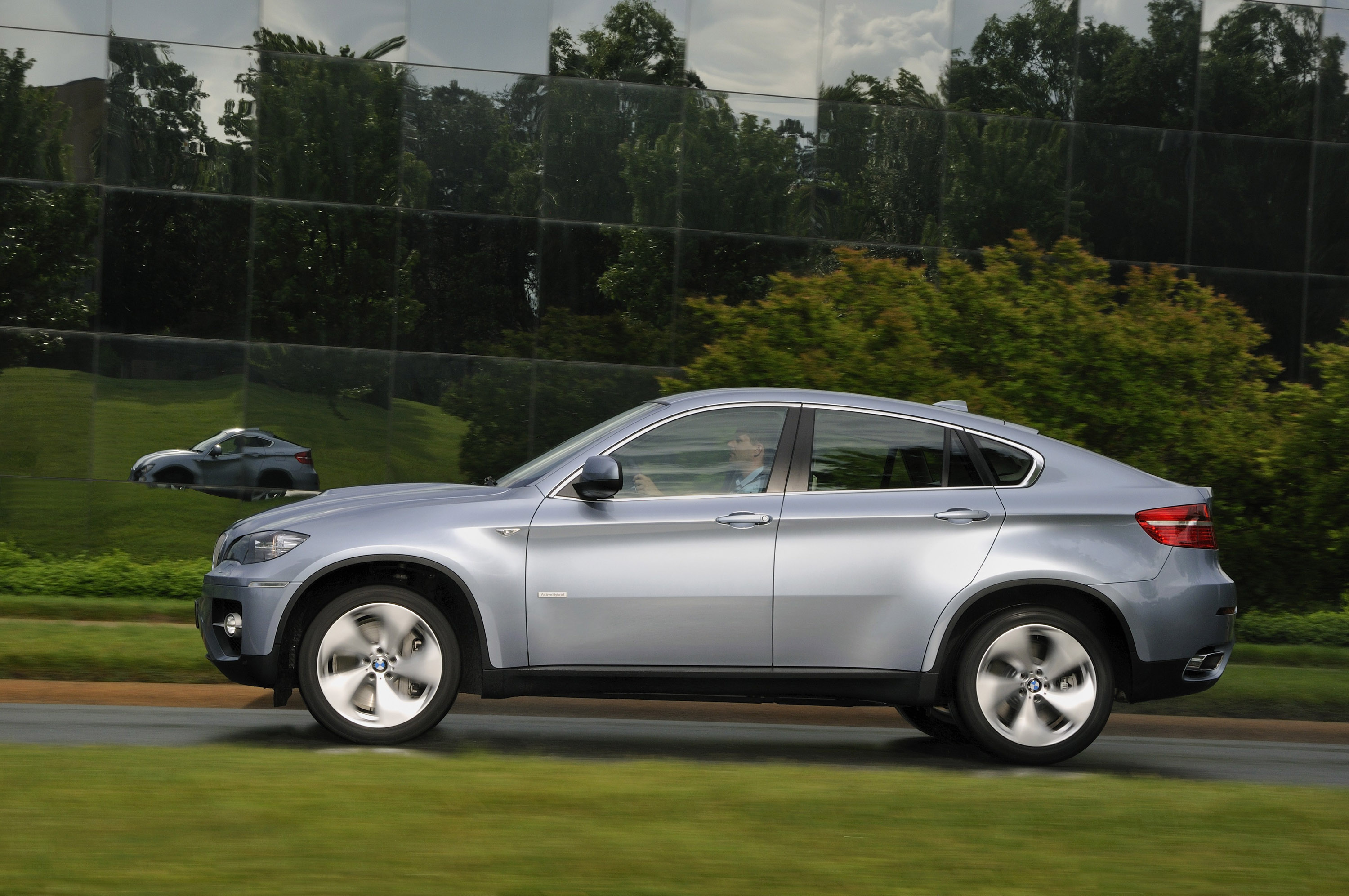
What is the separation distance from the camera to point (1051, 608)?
7094 millimetres

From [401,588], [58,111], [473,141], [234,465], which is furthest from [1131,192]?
[401,588]

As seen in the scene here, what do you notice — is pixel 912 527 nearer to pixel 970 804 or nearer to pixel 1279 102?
pixel 970 804

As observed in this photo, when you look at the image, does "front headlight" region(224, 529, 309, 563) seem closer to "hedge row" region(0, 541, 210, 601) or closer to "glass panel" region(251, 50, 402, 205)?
"hedge row" region(0, 541, 210, 601)

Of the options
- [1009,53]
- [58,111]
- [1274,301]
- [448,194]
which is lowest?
[1274,301]

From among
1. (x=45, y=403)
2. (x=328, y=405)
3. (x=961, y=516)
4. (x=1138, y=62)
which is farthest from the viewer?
(x=1138, y=62)

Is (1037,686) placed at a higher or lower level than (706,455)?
lower

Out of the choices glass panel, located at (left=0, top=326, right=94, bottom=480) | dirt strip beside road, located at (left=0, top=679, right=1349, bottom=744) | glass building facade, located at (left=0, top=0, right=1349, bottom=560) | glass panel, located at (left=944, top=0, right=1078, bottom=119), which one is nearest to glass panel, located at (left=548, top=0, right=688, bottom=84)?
glass building facade, located at (left=0, top=0, right=1349, bottom=560)

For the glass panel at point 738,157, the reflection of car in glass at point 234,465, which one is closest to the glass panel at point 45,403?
the reflection of car in glass at point 234,465

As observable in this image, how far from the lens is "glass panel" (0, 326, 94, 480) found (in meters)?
16.2

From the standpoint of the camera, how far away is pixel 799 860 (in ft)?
13.5

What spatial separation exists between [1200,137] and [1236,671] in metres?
9.46

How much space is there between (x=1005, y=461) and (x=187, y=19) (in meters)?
12.9

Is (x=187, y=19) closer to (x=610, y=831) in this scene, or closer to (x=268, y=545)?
(x=268, y=545)

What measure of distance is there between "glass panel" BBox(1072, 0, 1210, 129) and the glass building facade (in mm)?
40
